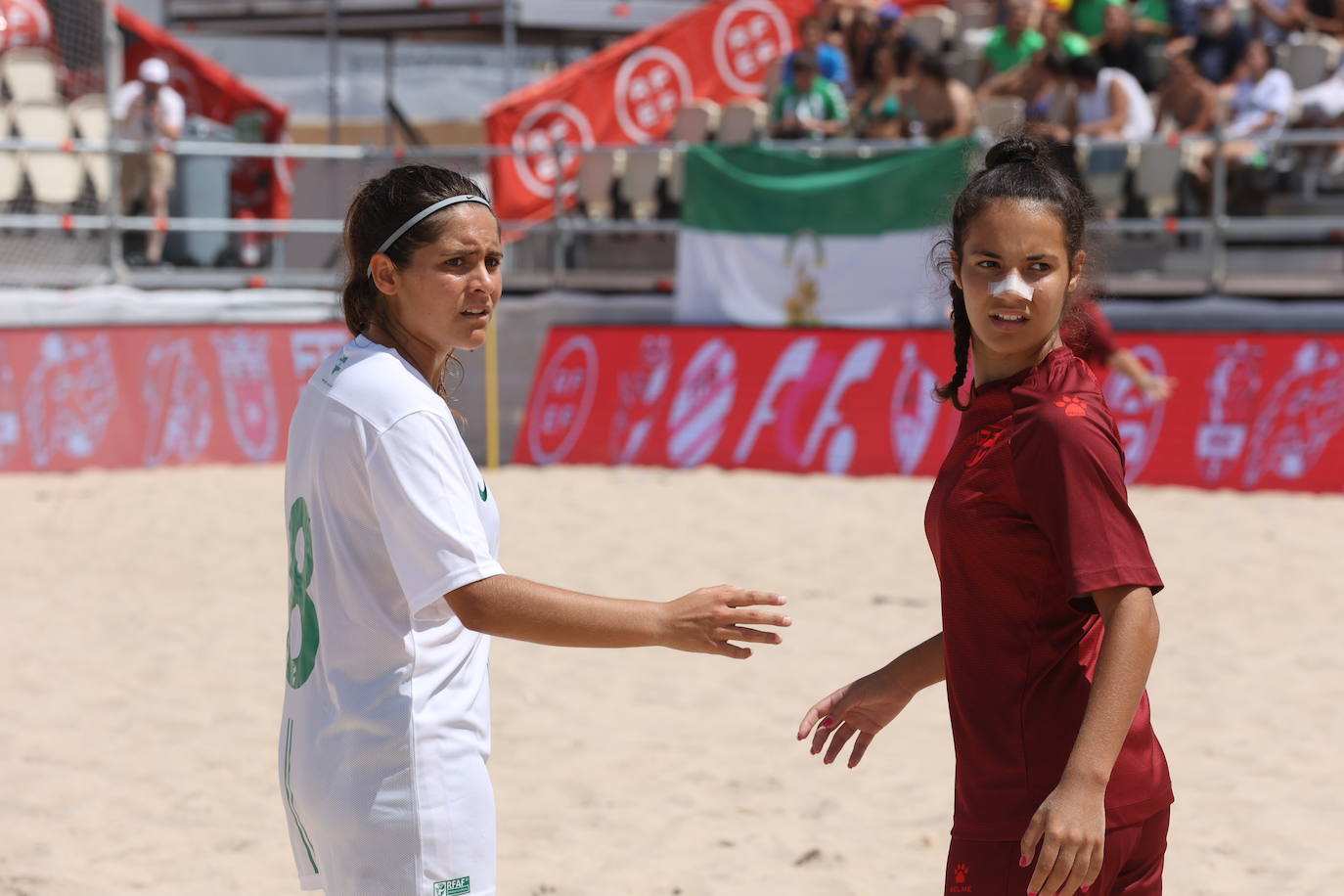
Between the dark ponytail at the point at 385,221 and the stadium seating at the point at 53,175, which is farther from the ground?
the dark ponytail at the point at 385,221

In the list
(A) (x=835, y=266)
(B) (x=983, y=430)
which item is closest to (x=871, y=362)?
(A) (x=835, y=266)

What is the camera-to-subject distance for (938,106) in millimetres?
10648

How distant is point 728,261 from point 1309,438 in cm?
400

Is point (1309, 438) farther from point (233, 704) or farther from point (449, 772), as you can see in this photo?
point (449, 772)

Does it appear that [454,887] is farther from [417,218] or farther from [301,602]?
[417,218]

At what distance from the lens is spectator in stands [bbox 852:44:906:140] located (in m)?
11.1

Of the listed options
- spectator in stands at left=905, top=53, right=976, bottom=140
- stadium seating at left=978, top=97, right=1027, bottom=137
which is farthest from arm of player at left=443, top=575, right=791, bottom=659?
spectator in stands at left=905, top=53, right=976, bottom=140

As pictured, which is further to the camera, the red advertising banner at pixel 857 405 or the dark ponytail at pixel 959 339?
the red advertising banner at pixel 857 405

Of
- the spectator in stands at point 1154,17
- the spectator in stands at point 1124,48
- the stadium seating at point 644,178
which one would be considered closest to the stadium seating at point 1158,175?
the spectator in stands at point 1124,48

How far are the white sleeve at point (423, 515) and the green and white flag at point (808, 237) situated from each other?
8085mm

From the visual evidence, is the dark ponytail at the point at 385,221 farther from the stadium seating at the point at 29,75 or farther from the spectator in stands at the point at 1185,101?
the stadium seating at the point at 29,75

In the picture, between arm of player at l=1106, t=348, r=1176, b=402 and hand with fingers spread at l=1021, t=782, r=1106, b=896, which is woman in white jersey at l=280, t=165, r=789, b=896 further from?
arm of player at l=1106, t=348, r=1176, b=402

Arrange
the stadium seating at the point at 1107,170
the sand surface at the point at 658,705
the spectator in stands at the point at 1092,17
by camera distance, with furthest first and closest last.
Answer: the spectator in stands at the point at 1092,17 → the stadium seating at the point at 1107,170 → the sand surface at the point at 658,705

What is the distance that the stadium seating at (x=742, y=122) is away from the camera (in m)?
11.9
